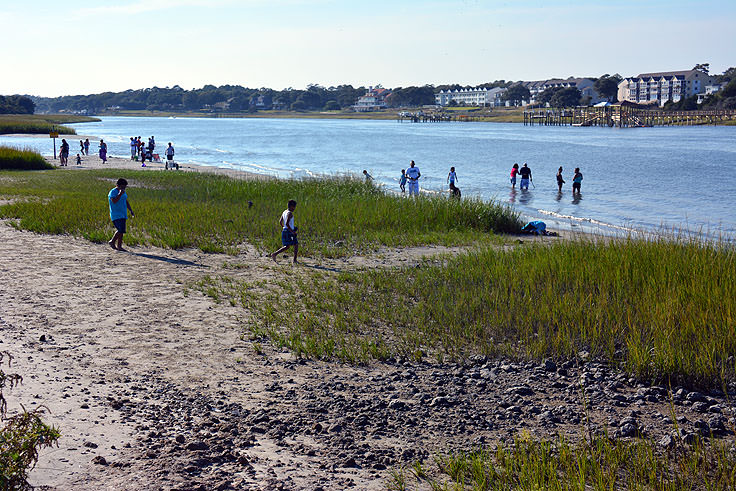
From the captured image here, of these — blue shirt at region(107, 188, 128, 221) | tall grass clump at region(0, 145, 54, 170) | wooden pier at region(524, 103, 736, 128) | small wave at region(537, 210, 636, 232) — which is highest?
wooden pier at region(524, 103, 736, 128)

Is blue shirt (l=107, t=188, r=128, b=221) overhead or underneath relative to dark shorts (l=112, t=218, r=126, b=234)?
overhead

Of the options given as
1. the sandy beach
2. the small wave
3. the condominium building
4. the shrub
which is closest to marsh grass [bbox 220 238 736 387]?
the sandy beach

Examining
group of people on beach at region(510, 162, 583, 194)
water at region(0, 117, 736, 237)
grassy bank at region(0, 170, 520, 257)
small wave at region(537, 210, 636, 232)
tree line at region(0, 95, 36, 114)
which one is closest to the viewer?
grassy bank at region(0, 170, 520, 257)

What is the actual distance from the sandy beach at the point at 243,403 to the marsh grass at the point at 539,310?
1.38 ft

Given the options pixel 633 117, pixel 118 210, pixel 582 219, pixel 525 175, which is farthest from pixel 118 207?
pixel 633 117

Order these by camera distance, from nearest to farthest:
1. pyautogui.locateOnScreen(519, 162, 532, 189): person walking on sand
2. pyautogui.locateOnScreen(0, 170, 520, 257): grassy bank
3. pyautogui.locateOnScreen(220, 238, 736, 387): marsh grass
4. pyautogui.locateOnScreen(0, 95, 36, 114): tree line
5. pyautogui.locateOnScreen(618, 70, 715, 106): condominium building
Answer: pyautogui.locateOnScreen(220, 238, 736, 387): marsh grass < pyautogui.locateOnScreen(0, 170, 520, 257): grassy bank < pyautogui.locateOnScreen(519, 162, 532, 189): person walking on sand < pyautogui.locateOnScreen(0, 95, 36, 114): tree line < pyautogui.locateOnScreen(618, 70, 715, 106): condominium building

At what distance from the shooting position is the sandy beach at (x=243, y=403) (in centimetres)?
603

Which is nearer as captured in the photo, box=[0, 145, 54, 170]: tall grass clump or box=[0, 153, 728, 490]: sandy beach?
box=[0, 153, 728, 490]: sandy beach

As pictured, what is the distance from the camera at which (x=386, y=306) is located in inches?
437

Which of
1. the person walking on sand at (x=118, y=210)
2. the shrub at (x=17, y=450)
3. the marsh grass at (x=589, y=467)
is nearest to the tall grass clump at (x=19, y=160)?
the person walking on sand at (x=118, y=210)

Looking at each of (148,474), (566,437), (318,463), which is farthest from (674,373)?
(148,474)

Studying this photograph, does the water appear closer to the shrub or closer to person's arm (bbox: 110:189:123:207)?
person's arm (bbox: 110:189:123:207)

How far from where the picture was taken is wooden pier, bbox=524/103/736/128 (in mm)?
132375

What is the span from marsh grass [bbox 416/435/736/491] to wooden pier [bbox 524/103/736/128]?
141430 mm
